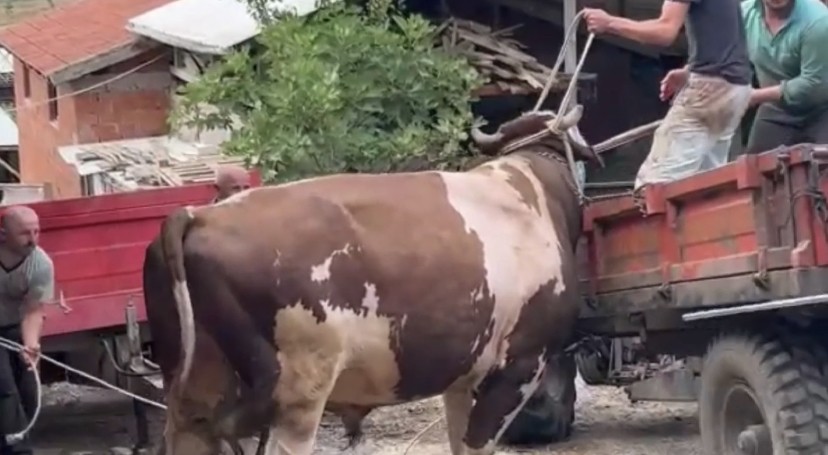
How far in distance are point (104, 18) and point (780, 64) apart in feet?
56.7

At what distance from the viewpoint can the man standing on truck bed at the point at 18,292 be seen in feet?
29.1

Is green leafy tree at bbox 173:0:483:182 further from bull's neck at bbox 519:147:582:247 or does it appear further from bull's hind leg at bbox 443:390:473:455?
bull's hind leg at bbox 443:390:473:455

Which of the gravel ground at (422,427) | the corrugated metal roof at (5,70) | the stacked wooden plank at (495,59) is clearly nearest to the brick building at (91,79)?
the stacked wooden plank at (495,59)

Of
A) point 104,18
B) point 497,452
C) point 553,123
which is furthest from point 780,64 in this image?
point 104,18

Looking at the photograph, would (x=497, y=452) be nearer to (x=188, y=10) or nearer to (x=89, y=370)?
(x=89, y=370)

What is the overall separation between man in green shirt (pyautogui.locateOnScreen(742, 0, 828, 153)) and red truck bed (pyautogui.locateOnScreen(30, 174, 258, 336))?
3739 millimetres

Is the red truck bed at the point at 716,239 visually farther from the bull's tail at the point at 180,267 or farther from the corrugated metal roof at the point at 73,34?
the corrugated metal roof at the point at 73,34

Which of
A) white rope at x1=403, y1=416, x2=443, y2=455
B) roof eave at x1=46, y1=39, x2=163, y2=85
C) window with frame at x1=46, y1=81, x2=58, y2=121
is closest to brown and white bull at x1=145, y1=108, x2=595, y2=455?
white rope at x1=403, y1=416, x2=443, y2=455

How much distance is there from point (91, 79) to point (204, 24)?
14.3 feet

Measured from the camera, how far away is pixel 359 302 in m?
7.07

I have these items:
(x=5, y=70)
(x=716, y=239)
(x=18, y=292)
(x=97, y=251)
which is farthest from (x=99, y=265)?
(x=5, y=70)

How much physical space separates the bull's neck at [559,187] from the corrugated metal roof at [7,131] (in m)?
24.7

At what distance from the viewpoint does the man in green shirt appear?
839 cm

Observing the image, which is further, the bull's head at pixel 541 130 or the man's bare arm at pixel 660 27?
the bull's head at pixel 541 130
